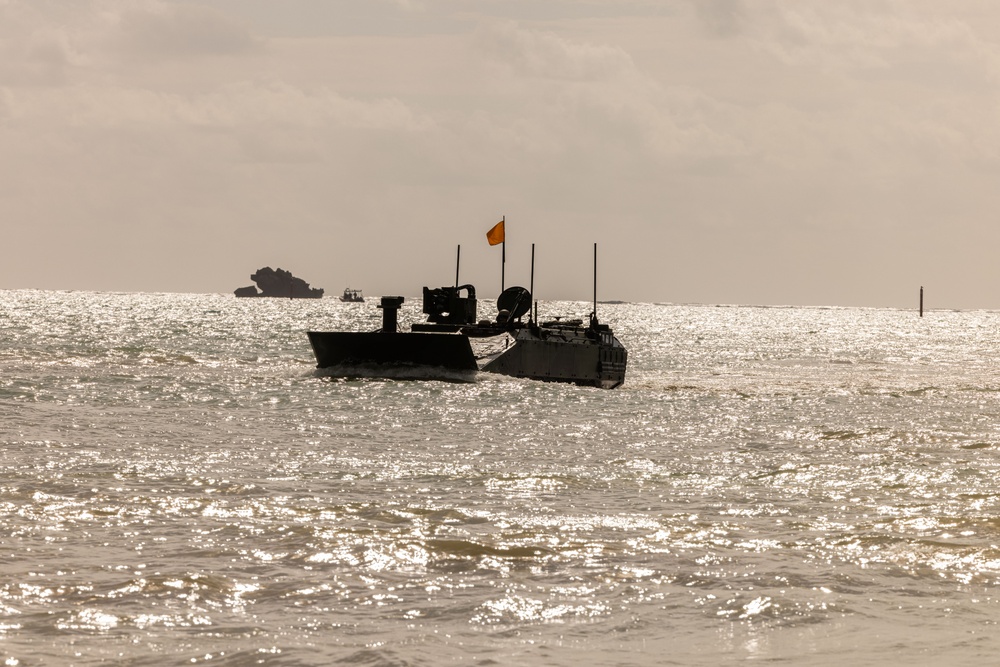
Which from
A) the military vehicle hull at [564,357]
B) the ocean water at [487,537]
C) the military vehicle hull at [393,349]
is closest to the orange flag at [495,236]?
the military vehicle hull at [564,357]

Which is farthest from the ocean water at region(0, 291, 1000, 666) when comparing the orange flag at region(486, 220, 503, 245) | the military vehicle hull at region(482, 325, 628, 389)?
the orange flag at region(486, 220, 503, 245)

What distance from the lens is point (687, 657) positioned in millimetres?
7699

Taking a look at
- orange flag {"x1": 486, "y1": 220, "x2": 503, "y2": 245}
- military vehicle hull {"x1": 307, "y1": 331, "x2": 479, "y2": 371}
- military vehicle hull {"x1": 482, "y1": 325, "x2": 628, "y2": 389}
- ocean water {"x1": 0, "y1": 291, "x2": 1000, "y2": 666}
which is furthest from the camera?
orange flag {"x1": 486, "y1": 220, "x2": 503, "y2": 245}

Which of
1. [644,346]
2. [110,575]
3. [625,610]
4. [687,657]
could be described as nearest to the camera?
[687,657]

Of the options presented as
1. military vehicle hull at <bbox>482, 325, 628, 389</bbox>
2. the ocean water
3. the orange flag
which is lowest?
the ocean water

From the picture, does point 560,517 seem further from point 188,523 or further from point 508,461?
point 508,461

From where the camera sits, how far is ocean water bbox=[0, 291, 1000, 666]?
8047mm

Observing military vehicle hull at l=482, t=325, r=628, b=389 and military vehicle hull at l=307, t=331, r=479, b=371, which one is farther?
military vehicle hull at l=482, t=325, r=628, b=389

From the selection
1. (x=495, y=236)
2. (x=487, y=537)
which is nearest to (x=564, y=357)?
(x=495, y=236)

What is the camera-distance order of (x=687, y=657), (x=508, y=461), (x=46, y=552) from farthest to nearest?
(x=508, y=461) < (x=46, y=552) < (x=687, y=657)

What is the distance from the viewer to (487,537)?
11586 millimetres

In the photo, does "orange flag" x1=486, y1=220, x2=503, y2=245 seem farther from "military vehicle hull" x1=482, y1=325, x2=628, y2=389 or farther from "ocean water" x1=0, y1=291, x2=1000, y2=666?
"ocean water" x1=0, y1=291, x2=1000, y2=666

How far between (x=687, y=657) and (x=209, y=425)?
53.5 ft

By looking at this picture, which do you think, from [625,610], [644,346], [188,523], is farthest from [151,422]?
[644,346]
